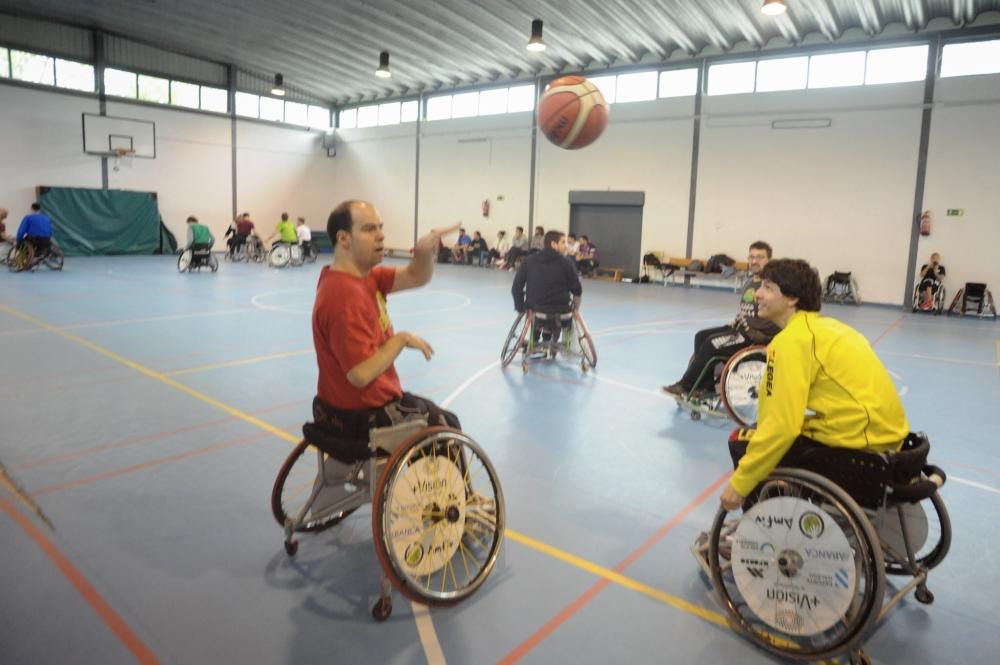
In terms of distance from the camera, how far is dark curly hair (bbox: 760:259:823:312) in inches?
97.8

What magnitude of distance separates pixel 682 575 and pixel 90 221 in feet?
66.5

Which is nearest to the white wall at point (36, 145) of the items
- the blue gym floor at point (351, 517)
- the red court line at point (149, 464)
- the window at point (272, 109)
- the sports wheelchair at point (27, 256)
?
the sports wheelchair at point (27, 256)

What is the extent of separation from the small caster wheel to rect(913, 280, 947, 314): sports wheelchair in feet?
45.8

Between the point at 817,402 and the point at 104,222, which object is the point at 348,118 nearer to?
the point at 104,222

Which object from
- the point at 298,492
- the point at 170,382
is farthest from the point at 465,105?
the point at 298,492

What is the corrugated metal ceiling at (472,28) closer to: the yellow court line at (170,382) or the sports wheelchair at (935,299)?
the sports wheelchair at (935,299)

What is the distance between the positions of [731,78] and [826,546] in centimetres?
1559

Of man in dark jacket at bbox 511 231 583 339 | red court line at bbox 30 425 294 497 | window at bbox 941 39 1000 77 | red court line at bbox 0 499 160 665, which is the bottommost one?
red court line at bbox 0 499 160 665

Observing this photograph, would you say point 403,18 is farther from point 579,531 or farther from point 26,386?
point 579,531

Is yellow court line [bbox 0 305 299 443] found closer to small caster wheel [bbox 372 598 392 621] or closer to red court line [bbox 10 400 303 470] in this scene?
red court line [bbox 10 400 303 470]

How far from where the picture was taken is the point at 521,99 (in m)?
19.6

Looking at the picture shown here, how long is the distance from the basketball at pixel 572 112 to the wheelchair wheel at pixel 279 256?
1134 centimetres

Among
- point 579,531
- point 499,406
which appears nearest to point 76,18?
point 499,406

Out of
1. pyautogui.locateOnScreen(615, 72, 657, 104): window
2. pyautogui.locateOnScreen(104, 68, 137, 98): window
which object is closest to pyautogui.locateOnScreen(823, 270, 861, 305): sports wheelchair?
pyautogui.locateOnScreen(615, 72, 657, 104): window
